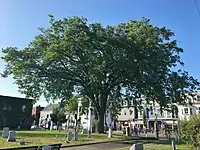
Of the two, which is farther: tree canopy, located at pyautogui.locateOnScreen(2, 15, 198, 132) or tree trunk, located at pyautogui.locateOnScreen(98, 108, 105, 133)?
tree trunk, located at pyautogui.locateOnScreen(98, 108, 105, 133)

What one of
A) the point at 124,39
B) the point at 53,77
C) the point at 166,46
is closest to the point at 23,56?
the point at 53,77

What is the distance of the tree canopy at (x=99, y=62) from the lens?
30.1 m

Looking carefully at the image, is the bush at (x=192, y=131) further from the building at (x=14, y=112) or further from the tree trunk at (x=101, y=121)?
the building at (x=14, y=112)

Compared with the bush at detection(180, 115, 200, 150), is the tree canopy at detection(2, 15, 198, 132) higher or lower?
higher

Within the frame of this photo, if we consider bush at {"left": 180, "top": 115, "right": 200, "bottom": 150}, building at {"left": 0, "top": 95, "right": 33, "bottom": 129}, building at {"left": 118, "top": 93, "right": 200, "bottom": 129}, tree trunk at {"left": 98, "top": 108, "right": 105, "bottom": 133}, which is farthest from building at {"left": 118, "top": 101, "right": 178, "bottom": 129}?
bush at {"left": 180, "top": 115, "right": 200, "bottom": 150}

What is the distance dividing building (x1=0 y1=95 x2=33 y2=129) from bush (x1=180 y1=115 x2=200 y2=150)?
57031 mm

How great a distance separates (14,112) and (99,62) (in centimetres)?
4492

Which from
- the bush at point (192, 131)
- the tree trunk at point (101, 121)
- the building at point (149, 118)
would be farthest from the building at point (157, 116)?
the bush at point (192, 131)

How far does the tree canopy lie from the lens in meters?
30.1

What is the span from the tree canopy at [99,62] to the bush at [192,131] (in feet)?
54.7

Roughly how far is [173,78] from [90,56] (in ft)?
36.5

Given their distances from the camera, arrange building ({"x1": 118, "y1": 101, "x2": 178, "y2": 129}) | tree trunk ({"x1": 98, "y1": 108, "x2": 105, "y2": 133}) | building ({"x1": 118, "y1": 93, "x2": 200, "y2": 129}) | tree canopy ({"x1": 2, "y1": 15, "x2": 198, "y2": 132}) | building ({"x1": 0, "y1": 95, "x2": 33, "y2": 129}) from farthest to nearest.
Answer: building ({"x1": 118, "y1": 101, "x2": 178, "y2": 129}), building ({"x1": 118, "y1": 93, "x2": 200, "y2": 129}), building ({"x1": 0, "y1": 95, "x2": 33, "y2": 129}), tree trunk ({"x1": 98, "y1": 108, "x2": 105, "y2": 133}), tree canopy ({"x1": 2, "y1": 15, "x2": 198, "y2": 132})

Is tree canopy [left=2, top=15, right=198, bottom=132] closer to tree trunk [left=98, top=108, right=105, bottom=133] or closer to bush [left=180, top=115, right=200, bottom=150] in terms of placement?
tree trunk [left=98, top=108, right=105, bottom=133]

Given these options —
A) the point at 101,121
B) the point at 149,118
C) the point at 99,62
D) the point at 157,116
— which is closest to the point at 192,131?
the point at 99,62
